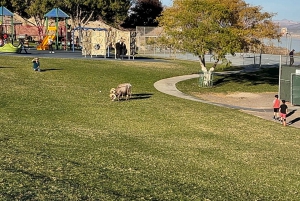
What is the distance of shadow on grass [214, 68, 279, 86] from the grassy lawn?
35.9 ft

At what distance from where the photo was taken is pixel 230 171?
10.8m

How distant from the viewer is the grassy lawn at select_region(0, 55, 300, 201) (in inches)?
327

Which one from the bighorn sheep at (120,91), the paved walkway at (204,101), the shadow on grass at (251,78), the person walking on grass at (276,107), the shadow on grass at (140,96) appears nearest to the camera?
the person walking on grass at (276,107)

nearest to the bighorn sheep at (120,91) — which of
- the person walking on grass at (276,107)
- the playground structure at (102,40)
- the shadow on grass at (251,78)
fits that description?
the person walking on grass at (276,107)

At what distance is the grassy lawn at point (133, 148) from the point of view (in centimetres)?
831

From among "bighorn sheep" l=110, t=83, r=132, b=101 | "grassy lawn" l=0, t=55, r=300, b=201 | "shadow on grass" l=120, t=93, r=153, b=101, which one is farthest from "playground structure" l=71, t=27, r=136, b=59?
"bighorn sheep" l=110, t=83, r=132, b=101

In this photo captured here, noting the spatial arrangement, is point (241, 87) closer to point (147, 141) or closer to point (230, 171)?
point (147, 141)

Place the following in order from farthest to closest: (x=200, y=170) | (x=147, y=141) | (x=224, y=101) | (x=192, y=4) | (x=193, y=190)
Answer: (x=192, y=4), (x=224, y=101), (x=147, y=141), (x=200, y=170), (x=193, y=190)

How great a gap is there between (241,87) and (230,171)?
20.6m

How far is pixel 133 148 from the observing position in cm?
1236

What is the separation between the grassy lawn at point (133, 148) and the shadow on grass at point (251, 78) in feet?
35.9

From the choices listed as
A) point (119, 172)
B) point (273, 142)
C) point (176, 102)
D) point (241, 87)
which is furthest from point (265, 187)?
point (241, 87)

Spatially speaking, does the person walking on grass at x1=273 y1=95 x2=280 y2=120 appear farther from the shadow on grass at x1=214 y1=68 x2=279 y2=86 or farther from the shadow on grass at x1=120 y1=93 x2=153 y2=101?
the shadow on grass at x1=214 y1=68 x2=279 y2=86

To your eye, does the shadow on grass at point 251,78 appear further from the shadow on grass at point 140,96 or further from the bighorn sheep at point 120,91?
the bighorn sheep at point 120,91
